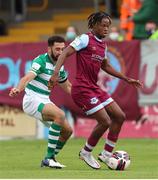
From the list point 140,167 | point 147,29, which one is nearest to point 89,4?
point 147,29

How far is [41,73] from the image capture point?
1299 centimetres

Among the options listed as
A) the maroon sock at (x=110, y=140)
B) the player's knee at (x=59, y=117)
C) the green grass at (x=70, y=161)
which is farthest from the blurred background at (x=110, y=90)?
the player's knee at (x=59, y=117)

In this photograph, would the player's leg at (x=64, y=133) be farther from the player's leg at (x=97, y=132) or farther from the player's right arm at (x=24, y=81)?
the player's right arm at (x=24, y=81)

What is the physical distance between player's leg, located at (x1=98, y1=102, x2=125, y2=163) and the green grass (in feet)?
0.72

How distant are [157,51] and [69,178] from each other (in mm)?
8460

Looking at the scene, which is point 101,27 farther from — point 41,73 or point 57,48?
point 41,73

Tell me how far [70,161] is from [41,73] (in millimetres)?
1855

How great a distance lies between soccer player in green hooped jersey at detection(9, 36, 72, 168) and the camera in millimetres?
12812

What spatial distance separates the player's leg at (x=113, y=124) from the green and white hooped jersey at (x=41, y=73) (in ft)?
3.14

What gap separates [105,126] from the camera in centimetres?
1277

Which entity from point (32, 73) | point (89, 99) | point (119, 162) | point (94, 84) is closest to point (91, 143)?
point (119, 162)

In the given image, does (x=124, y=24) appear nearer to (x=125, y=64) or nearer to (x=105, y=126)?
(x=125, y=64)

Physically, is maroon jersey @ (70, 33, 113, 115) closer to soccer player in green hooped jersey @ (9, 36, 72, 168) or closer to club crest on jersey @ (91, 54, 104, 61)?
club crest on jersey @ (91, 54, 104, 61)

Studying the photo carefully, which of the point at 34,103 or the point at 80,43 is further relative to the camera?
the point at 34,103
